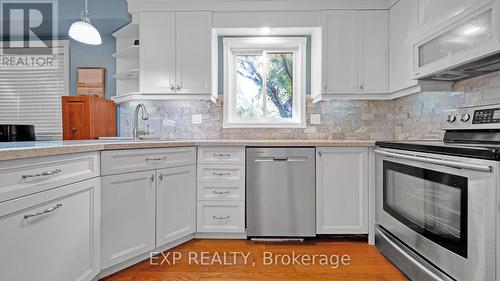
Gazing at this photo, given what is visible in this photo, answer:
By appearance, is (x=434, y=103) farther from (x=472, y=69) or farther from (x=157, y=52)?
(x=157, y=52)

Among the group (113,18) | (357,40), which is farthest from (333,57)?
(113,18)

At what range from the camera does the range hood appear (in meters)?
1.45

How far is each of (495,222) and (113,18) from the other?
135 inches

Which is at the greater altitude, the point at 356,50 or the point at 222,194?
the point at 356,50

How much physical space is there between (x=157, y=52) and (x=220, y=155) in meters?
1.23

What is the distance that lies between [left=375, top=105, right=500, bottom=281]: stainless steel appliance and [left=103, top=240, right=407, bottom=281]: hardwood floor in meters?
0.22

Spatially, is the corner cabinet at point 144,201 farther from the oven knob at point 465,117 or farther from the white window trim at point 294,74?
the oven knob at point 465,117

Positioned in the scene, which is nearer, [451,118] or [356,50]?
[451,118]

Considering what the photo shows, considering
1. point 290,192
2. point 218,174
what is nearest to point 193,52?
point 218,174

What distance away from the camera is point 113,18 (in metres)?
2.89

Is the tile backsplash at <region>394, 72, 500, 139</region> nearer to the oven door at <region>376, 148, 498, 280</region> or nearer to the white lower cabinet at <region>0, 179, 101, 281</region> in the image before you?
the oven door at <region>376, 148, 498, 280</region>

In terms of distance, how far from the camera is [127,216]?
178cm

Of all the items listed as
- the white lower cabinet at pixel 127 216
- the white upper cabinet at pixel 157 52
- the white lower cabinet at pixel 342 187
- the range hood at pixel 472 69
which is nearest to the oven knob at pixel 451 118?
the range hood at pixel 472 69

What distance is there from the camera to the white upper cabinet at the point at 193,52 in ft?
8.66
